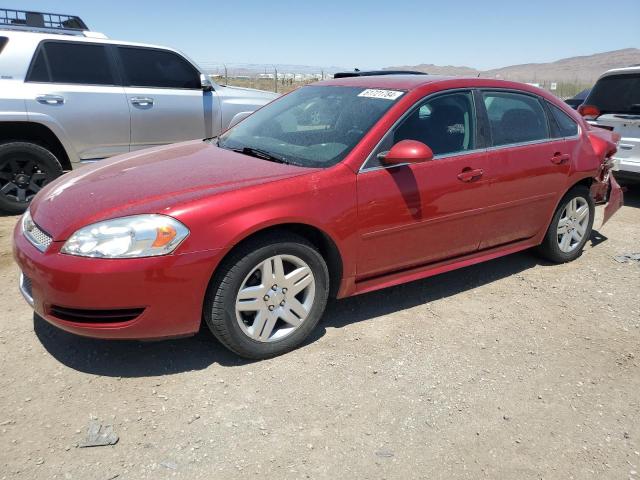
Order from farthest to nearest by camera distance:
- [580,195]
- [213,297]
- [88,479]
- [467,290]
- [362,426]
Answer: [580,195]
[467,290]
[213,297]
[362,426]
[88,479]

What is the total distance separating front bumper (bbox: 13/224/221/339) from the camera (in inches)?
101

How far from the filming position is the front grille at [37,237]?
2754 millimetres

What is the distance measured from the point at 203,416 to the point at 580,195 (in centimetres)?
372

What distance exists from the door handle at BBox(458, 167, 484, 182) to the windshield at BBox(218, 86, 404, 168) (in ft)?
2.28

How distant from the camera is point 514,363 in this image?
3168mm

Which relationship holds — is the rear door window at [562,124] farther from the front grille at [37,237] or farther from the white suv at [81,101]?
the front grille at [37,237]

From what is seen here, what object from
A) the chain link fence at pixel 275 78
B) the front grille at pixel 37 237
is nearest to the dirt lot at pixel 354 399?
the front grille at pixel 37 237

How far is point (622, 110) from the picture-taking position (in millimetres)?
6836

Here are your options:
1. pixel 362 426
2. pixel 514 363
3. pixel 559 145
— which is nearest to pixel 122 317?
pixel 362 426

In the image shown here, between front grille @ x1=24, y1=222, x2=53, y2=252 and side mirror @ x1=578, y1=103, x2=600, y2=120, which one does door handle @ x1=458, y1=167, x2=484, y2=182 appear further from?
side mirror @ x1=578, y1=103, x2=600, y2=120

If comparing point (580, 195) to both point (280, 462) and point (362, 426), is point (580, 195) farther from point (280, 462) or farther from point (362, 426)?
point (280, 462)

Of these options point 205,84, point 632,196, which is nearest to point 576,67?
point 632,196

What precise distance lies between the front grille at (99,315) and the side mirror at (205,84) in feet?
15.0

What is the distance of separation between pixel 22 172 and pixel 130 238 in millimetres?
3633
